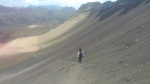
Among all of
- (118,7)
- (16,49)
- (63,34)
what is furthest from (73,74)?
(63,34)

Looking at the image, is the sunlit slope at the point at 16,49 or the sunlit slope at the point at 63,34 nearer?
the sunlit slope at the point at 16,49

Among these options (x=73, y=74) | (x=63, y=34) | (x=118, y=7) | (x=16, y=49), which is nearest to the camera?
(x=73, y=74)

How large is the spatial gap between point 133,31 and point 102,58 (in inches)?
215

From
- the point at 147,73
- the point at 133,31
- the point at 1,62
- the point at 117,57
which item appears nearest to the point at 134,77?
the point at 147,73

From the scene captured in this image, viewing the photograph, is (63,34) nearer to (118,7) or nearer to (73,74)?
(118,7)

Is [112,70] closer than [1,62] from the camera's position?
Yes

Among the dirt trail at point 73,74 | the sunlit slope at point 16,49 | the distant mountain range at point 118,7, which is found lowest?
the dirt trail at point 73,74

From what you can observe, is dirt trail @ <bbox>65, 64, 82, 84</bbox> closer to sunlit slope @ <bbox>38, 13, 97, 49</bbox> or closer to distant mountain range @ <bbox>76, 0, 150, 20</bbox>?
distant mountain range @ <bbox>76, 0, 150, 20</bbox>

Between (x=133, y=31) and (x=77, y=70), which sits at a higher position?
(x=133, y=31)

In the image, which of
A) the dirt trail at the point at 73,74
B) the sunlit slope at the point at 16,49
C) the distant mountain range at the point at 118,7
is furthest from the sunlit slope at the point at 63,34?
the dirt trail at the point at 73,74

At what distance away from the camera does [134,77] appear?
59.8 ft

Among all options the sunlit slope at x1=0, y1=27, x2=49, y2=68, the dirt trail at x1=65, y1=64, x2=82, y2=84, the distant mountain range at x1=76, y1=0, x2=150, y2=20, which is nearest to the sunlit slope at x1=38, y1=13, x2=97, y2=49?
the sunlit slope at x1=0, y1=27, x2=49, y2=68

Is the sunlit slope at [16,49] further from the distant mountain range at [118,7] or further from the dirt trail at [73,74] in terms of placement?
the dirt trail at [73,74]

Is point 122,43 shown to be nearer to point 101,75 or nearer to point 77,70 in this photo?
point 77,70
